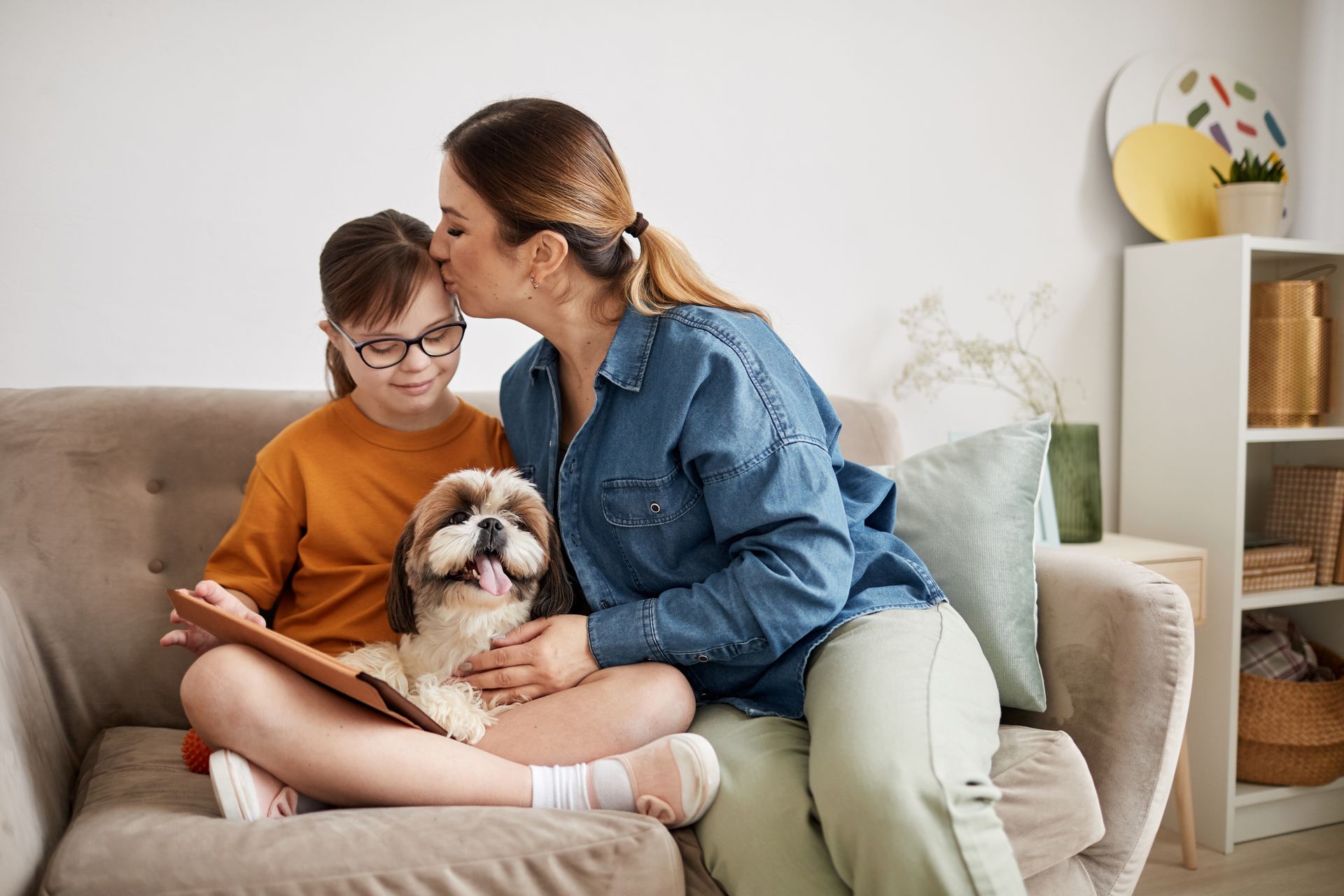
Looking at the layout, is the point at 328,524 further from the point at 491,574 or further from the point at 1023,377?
the point at 1023,377

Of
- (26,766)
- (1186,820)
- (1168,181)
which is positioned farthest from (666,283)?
(1168,181)

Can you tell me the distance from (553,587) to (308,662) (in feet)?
1.25

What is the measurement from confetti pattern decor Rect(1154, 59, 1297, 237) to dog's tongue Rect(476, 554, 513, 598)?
2472 millimetres

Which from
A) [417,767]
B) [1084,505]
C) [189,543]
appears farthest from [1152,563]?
[189,543]

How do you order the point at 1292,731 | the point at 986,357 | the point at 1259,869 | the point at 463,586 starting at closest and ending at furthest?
the point at 463,586, the point at 1259,869, the point at 1292,731, the point at 986,357

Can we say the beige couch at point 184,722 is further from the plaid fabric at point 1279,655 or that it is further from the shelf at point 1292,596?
the plaid fabric at point 1279,655

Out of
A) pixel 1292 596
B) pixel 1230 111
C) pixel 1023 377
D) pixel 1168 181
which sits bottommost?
pixel 1292 596

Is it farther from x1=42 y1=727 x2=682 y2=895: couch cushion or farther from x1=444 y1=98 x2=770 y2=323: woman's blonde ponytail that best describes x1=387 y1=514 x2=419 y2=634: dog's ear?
x1=444 y1=98 x2=770 y2=323: woman's blonde ponytail

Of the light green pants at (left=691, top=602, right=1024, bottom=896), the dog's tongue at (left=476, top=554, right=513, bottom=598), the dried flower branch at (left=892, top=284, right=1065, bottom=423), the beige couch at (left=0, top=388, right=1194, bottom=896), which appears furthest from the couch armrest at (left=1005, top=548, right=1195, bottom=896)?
the dried flower branch at (left=892, top=284, right=1065, bottom=423)

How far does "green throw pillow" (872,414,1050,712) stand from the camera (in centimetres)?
153

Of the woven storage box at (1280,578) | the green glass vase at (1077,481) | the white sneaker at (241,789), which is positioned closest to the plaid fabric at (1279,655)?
the woven storage box at (1280,578)

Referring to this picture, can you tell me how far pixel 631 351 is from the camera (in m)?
1.52

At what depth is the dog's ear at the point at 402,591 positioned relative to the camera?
138 centimetres

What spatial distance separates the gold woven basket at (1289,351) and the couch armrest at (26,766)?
2.75 m
